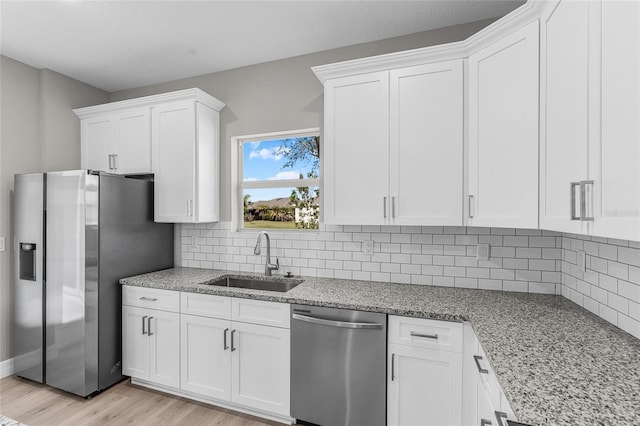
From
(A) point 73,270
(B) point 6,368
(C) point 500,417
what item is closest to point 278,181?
(A) point 73,270

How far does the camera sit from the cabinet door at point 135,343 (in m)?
2.57

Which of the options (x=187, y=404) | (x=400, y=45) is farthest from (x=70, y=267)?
(x=400, y=45)

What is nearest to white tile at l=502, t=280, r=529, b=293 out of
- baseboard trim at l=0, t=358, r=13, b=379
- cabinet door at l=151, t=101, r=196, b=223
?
cabinet door at l=151, t=101, r=196, b=223

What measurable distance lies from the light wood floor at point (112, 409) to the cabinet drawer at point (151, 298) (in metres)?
0.68

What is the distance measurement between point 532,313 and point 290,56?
2583 mm

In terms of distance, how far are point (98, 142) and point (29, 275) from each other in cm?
131

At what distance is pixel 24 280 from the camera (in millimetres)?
2703

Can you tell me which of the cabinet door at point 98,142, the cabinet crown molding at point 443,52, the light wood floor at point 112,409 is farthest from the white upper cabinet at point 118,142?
the light wood floor at point 112,409

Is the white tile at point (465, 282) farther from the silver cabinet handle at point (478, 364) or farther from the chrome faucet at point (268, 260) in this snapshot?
the chrome faucet at point (268, 260)

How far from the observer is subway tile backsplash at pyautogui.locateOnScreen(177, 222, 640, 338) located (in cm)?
→ 157

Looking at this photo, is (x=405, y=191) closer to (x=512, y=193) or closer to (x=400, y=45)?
(x=512, y=193)

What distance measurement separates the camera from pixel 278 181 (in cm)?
301

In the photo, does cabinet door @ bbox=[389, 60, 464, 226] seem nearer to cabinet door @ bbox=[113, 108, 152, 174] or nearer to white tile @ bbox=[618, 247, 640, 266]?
white tile @ bbox=[618, 247, 640, 266]

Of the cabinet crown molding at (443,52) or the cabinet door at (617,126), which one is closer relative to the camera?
the cabinet door at (617,126)
